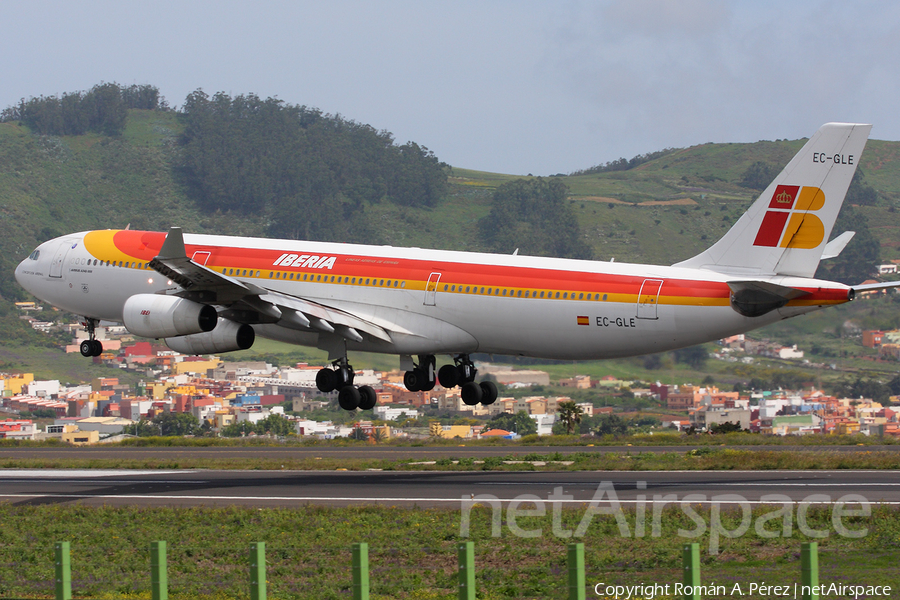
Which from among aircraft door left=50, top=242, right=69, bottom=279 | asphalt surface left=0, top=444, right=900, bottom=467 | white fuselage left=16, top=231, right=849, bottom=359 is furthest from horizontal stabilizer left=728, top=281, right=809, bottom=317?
aircraft door left=50, top=242, right=69, bottom=279

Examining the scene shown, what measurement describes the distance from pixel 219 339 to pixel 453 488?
32.9 feet

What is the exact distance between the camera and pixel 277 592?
19.7m

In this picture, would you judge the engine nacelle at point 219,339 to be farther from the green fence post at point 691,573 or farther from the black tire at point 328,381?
the green fence post at point 691,573

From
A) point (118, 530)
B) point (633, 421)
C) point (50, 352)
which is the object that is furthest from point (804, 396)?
point (50, 352)

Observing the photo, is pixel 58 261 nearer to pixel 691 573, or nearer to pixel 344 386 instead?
pixel 344 386

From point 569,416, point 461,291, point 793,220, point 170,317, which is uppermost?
point 793,220

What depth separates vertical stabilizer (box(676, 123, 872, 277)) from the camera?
3378cm

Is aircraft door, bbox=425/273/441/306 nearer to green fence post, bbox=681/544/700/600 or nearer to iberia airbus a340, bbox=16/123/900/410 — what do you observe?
iberia airbus a340, bbox=16/123/900/410

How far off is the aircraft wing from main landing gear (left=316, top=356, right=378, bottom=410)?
1.38m

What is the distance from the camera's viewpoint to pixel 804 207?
34.1m

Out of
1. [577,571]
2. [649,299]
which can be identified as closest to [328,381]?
[649,299]

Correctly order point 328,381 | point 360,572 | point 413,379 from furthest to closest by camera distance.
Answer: point 413,379 → point 328,381 → point 360,572

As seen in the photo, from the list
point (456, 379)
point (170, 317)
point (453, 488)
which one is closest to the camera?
point (453, 488)

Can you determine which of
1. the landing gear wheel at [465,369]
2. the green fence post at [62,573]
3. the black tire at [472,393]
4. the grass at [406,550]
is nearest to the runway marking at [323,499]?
the grass at [406,550]
